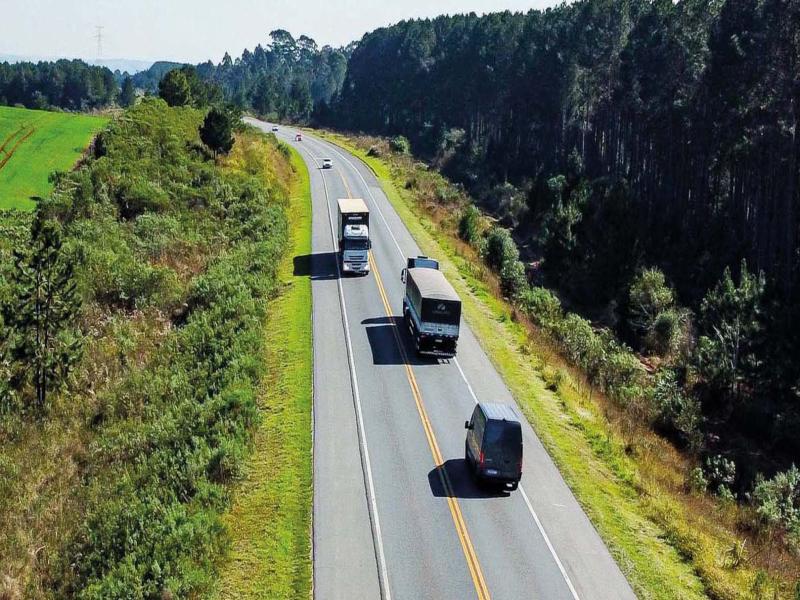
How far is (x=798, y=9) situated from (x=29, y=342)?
54.0m

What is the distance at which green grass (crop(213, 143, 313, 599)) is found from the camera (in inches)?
800

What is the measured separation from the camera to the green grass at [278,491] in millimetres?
20328

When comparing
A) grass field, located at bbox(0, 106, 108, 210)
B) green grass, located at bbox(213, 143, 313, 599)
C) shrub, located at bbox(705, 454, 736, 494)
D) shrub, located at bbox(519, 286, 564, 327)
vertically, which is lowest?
shrub, located at bbox(705, 454, 736, 494)

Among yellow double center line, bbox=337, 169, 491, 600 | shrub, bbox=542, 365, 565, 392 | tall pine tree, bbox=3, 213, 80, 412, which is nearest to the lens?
yellow double center line, bbox=337, 169, 491, 600

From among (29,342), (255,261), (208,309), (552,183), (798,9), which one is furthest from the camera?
(552,183)

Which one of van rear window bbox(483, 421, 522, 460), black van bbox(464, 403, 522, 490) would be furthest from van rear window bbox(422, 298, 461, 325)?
van rear window bbox(483, 421, 522, 460)

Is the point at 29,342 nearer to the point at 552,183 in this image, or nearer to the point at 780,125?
the point at 780,125

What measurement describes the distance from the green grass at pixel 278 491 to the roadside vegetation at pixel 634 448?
9380mm

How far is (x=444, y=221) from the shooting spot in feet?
224

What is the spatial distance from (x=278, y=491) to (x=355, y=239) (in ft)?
84.2

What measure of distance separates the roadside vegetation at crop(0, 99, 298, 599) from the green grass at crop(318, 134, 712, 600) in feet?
38.2

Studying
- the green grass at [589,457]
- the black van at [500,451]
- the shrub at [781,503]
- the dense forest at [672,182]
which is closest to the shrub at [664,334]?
the dense forest at [672,182]

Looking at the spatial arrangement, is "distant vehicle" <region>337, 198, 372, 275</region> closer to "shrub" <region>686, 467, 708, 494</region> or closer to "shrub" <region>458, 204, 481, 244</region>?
"shrub" <region>458, 204, 481, 244</region>

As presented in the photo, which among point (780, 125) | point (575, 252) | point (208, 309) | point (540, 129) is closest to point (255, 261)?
point (208, 309)
